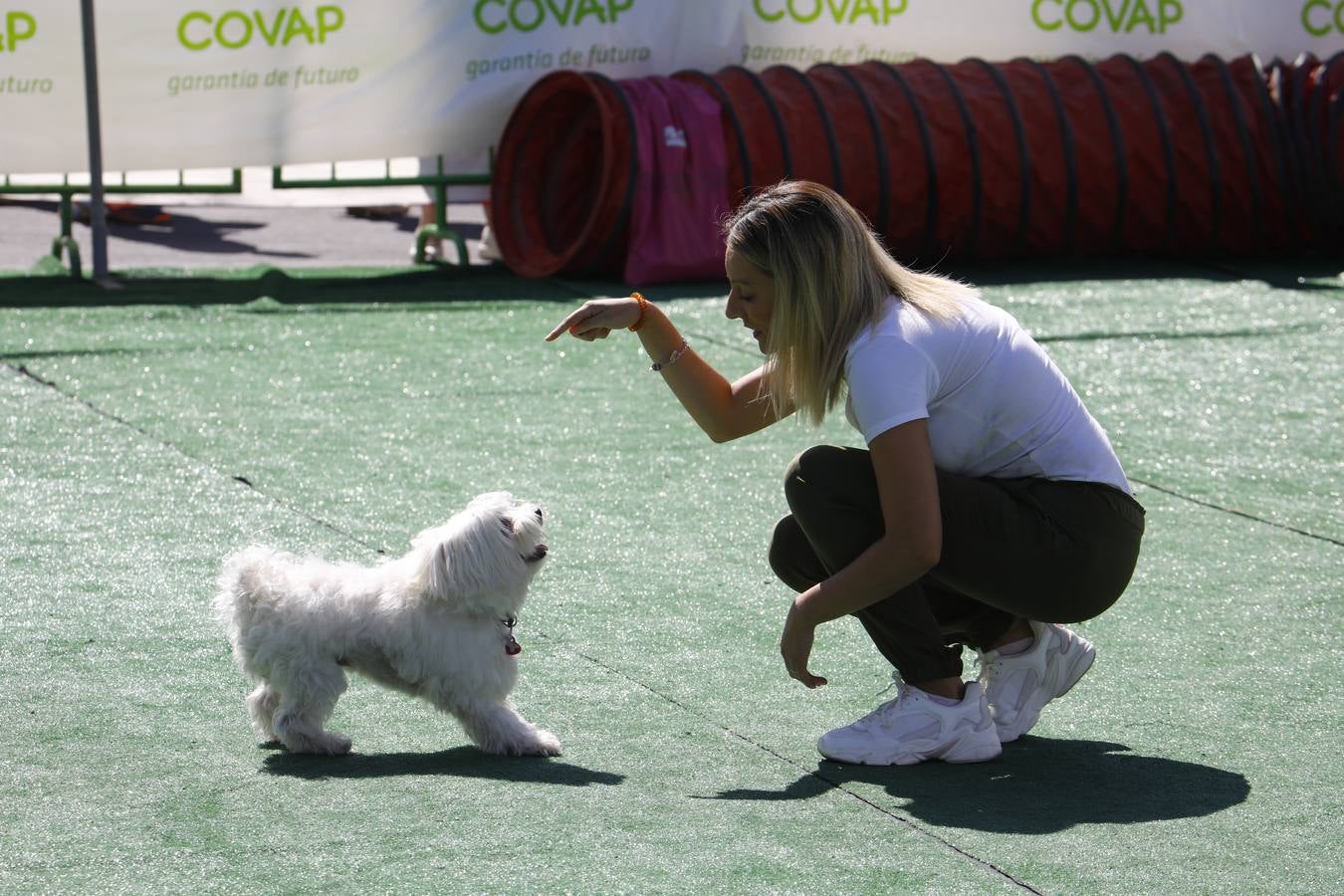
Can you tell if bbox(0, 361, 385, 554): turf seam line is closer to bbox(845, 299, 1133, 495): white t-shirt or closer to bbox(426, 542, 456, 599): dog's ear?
bbox(426, 542, 456, 599): dog's ear

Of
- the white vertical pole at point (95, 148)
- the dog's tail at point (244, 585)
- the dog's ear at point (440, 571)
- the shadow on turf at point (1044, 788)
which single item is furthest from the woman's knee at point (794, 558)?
the white vertical pole at point (95, 148)

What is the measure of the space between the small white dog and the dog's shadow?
0.03 m

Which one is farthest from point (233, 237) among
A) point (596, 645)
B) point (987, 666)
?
point (987, 666)

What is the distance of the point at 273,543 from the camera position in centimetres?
452

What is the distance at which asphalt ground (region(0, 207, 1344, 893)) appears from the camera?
8.87 ft

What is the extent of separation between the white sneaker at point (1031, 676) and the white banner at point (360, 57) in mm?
6649

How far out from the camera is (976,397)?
3.09m

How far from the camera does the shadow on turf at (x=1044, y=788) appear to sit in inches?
114

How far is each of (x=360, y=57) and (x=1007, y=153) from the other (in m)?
3.46

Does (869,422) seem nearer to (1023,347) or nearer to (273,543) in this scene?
(1023,347)

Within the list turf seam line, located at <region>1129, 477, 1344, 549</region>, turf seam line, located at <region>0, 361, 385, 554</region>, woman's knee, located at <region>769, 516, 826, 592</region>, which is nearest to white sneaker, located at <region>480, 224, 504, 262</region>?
turf seam line, located at <region>0, 361, 385, 554</region>

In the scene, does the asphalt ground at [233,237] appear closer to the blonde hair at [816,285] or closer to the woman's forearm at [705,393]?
the woman's forearm at [705,393]

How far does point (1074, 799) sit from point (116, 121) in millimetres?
7170

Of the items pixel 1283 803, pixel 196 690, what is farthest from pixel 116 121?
pixel 1283 803
